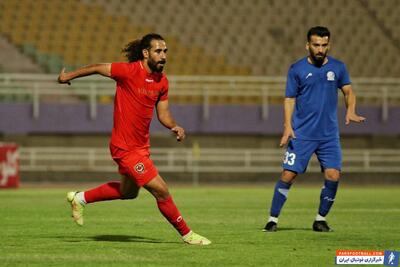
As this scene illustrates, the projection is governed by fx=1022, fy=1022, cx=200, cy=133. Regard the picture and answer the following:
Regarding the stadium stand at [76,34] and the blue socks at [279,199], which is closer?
the blue socks at [279,199]

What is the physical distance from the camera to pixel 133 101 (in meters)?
10.1

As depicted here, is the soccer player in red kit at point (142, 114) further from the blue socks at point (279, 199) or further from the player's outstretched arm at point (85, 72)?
the blue socks at point (279, 199)

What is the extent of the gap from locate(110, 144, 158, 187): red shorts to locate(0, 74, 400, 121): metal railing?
58.1ft

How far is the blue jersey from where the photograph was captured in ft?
37.7

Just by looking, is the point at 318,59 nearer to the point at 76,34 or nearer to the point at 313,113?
the point at 313,113

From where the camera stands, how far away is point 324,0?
106ft

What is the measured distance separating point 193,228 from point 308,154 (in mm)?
1669

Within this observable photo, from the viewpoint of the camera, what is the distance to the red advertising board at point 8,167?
24.1 m

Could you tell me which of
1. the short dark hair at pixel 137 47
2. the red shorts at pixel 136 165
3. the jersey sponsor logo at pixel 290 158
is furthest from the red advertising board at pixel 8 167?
the red shorts at pixel 136 165

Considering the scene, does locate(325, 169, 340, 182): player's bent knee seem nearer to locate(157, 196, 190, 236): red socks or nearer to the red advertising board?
locate(157, 196, 190, 236): red socks

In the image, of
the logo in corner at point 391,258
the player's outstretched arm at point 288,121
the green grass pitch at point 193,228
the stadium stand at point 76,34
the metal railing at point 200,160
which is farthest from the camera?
the stadium stand at point 76,34

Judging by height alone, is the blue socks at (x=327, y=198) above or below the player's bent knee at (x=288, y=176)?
below

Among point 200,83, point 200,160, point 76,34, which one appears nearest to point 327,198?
point 200,160

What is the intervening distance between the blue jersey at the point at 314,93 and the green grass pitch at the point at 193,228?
3.81 feet
